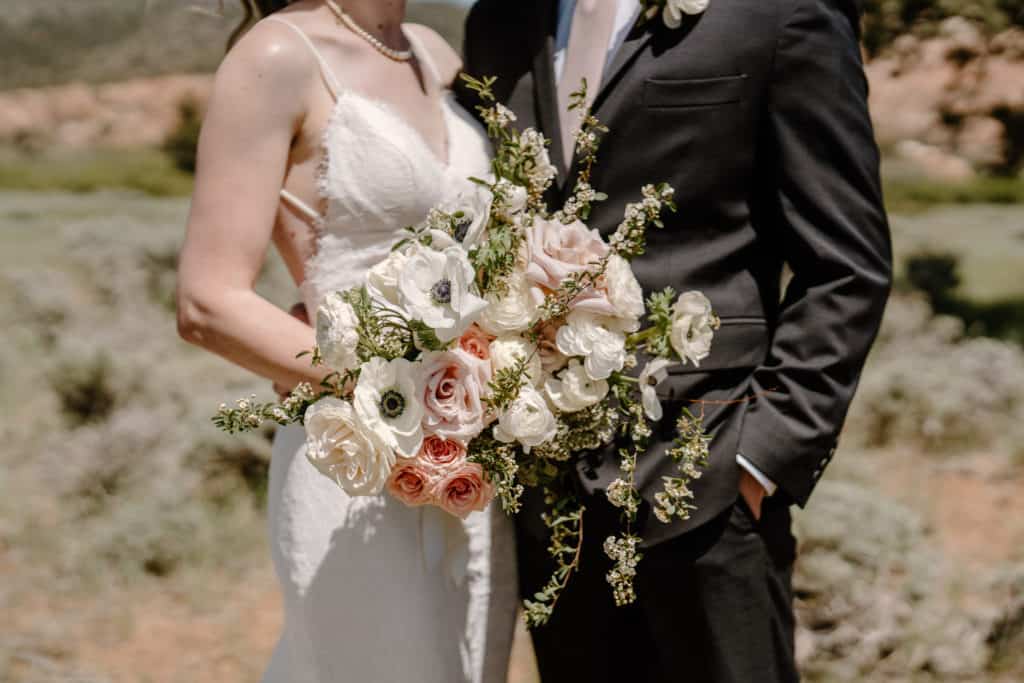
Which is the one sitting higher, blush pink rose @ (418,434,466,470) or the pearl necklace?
the pearl necklace

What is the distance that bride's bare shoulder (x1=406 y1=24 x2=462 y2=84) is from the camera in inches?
109

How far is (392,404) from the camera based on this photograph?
5.73 ft

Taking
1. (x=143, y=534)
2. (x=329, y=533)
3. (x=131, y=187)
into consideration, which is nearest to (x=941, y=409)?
(x=143, y=534)

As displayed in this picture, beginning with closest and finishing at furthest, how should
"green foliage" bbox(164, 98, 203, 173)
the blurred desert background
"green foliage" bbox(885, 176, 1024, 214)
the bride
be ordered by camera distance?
1. the bride
2. the blurred desert background
3. "green foliage" bbox(885, 176, 1024, 214)
4. "green foliage" bbox(164, 98, 203, 173)

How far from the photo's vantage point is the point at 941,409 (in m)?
6.93

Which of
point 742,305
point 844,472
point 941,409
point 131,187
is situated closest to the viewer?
point 742,305

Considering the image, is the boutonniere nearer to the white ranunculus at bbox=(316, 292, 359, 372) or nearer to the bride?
the bride

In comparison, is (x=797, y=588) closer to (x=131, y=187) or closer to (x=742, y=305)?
(x=742, y=305)

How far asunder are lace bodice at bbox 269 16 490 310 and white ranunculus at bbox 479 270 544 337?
636 millimetres

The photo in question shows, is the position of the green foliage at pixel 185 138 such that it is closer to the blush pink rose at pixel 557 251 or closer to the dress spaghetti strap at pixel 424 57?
the dress spaghetti strap at pixel 424 57

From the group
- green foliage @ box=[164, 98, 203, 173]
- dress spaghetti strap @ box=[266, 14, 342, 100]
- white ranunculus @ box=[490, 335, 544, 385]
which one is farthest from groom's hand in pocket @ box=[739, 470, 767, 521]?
green foliage @ box=[164, 98, 203, 173]

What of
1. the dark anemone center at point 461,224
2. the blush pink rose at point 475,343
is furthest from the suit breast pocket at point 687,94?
the blush pink rose at point 475,343

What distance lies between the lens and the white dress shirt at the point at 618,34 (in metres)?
2.21

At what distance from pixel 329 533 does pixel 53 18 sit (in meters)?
24.4
